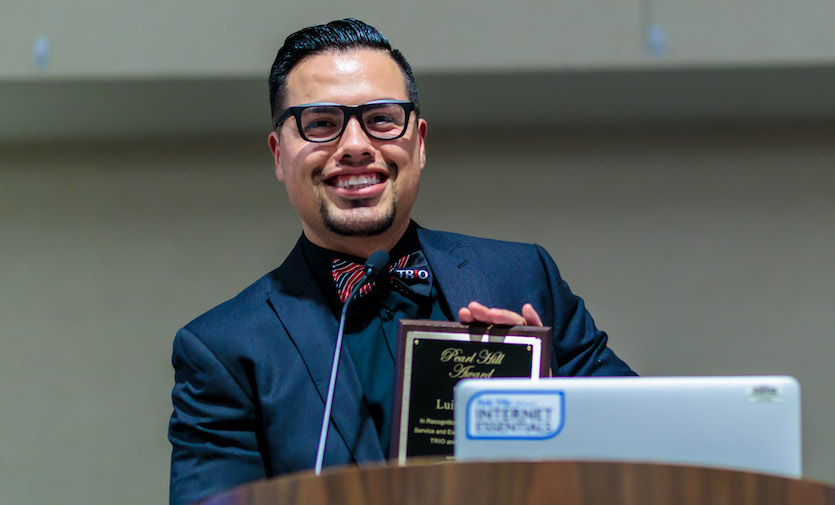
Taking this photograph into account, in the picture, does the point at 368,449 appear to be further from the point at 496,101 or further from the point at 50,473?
the point at 50,473

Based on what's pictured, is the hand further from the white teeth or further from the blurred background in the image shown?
the blurred background

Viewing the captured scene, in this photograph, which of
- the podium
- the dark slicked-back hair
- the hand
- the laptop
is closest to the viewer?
the podium

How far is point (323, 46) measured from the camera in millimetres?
2033

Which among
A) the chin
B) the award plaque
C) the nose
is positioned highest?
the nose

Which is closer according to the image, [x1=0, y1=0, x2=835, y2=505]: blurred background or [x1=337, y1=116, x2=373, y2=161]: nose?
[x1=337, y1=116, x2=373, y2=161]: nose

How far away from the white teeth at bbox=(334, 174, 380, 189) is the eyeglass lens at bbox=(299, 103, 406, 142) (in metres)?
0.08

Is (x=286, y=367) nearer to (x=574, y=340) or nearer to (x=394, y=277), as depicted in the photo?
(x=394, y=277)

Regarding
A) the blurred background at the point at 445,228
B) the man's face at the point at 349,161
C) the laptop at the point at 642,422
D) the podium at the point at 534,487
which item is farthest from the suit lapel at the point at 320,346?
the blurred background at the point at 445,228

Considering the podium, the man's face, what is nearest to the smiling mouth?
the man's face

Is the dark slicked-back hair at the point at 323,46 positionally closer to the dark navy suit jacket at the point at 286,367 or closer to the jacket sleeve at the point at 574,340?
the dark navy suit jacket at the point at 286,367

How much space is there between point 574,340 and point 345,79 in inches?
27.3

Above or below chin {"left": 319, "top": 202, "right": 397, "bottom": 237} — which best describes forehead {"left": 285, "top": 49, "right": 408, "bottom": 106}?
above

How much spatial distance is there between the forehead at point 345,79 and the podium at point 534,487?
112cm

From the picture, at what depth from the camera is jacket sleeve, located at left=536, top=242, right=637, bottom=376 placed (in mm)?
2025
